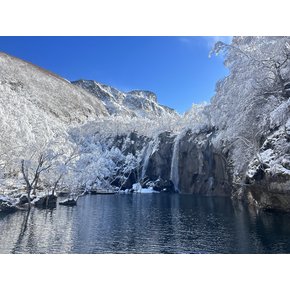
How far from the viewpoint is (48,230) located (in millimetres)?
23875

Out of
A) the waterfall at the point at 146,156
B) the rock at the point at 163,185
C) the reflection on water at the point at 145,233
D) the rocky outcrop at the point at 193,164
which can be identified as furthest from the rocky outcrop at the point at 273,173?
the waterfall at the point at 146,156

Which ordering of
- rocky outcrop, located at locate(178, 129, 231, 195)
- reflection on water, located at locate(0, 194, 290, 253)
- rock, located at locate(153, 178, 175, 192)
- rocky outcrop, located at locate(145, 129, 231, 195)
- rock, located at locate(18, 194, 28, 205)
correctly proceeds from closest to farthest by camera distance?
1. reflection on water, located at locate(0, 194, 290, 253)
2. rock, located at locate(18, 194, 28, 205)
3. rocky outcrop, located at locate(178, 129, 231, 195)
4. rocky outcrop, located at locate(145, 129, 231, 195)
5. rock, located at locate(153, 178, 175, 192)

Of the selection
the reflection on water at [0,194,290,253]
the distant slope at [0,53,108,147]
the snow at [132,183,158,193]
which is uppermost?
the distant slope at [0,53,108,147]

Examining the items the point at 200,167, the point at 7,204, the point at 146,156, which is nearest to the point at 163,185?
the point at 146,156

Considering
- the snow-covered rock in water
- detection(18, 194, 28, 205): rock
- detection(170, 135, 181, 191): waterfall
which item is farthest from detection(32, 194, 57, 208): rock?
detection(170, 135, 181, 191): waterfall

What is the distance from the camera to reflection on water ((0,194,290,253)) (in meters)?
18.5

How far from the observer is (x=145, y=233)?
22984 mm

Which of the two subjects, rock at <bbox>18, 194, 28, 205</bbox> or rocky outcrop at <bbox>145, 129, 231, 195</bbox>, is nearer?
rock at <bbox>18, 194, 28, 205</bbox>

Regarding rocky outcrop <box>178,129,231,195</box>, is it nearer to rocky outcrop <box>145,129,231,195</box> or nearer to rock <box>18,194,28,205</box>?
rocky outcrop <box>145,129,231,195</box>

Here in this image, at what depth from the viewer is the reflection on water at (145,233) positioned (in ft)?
60.6

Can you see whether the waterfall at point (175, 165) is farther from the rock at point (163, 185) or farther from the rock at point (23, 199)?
the rock at point (23, 199)

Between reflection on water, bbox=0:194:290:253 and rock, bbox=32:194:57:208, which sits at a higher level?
rock, bbox=32:194:57:208
